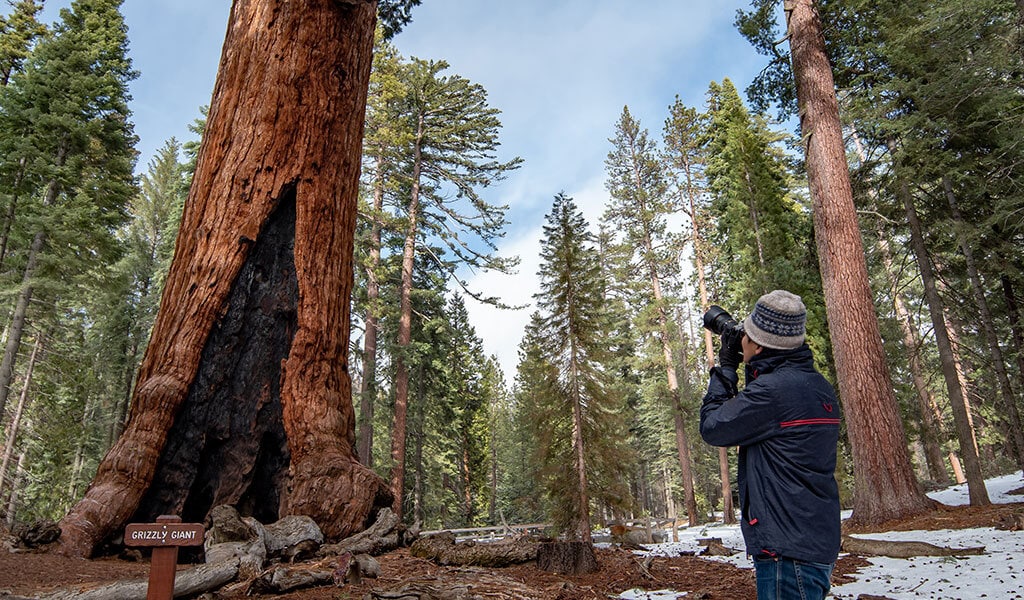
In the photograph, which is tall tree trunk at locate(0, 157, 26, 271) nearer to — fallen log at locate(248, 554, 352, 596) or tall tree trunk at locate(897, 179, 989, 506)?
fallen log at locate(248, 554, 352, 596)

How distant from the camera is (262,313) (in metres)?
5.45

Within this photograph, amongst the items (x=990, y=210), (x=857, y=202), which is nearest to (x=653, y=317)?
(x=857, y=202)

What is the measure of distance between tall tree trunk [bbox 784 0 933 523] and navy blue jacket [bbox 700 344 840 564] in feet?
24.9

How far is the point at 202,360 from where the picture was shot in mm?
5078

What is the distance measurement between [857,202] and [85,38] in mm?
24221

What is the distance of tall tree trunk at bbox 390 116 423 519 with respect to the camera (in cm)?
1686

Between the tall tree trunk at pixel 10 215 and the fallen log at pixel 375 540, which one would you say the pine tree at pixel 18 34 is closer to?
the tall tree trunk at pixel 10 215

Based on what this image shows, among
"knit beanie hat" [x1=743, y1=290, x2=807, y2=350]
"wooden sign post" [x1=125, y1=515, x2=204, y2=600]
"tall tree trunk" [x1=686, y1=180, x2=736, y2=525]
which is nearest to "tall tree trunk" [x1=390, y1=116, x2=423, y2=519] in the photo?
"tall tree trunk" [x1=686, y1=180, x2=736, y2=525]

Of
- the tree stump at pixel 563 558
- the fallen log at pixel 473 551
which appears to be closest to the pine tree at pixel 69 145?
the fallen log at pixel 473 551

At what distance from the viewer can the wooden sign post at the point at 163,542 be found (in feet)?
9.23

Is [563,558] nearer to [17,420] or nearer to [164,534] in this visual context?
[164,534]

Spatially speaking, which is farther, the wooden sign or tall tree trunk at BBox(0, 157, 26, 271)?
tall tree trunk at BBox(0, 157, 26, 271)

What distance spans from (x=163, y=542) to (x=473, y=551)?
2.73 m

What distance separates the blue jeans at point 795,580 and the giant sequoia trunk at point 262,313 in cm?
394
